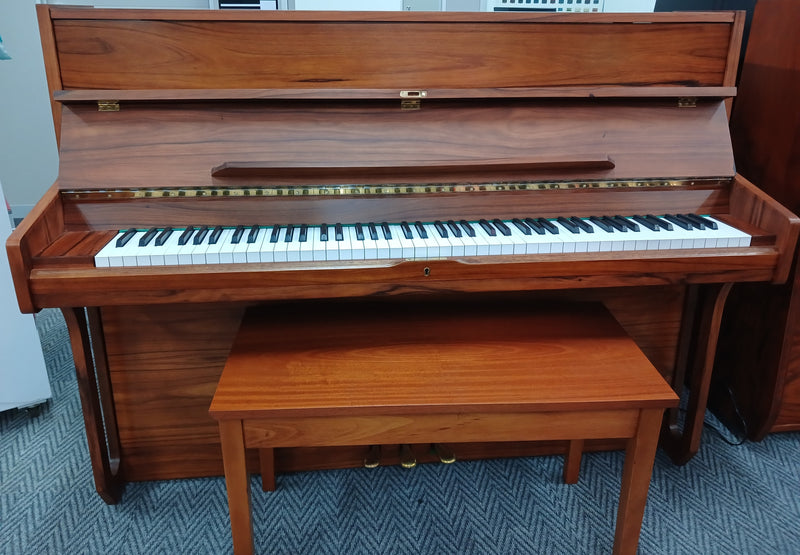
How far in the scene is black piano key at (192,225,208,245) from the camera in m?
1.23

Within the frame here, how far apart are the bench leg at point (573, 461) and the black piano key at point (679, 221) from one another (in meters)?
A: 0.63

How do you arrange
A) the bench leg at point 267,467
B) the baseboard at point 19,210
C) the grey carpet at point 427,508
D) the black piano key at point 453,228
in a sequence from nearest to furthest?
1. the black piano key at point 453,228
2. the grey carpet at point 427,508
3. the bench leg at point 267,467
4. the baseboard at point 19,210

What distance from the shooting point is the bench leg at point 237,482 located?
1083 millimetres

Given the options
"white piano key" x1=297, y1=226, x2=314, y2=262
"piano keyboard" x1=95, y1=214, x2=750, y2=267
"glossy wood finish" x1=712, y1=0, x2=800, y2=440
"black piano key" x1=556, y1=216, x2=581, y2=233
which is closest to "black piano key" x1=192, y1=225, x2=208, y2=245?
"piano keyboard" x1=95, y1=214, x2=750, y2=267

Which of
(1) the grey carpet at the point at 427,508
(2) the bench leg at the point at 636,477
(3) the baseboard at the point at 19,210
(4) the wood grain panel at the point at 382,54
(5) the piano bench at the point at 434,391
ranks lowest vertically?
(1) the grey carpet at the point at 427,508

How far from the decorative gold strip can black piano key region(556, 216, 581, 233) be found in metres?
0.08

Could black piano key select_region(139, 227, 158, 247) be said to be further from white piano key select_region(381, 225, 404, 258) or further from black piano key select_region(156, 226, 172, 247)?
white piano key select_region(381, 225, 404, 258)

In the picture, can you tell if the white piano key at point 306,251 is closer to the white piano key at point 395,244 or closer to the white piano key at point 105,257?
the white piano key at point 395,244

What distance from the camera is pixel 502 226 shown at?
1.33 m

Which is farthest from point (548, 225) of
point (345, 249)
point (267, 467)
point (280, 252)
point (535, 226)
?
point (267, 467)

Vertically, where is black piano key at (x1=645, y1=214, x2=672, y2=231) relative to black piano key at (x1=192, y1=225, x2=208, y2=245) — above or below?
above

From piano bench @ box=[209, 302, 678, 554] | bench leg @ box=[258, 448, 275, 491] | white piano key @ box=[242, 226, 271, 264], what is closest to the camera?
piano bench @ box=[209, 302, 678, 554]

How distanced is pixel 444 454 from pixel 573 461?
0.36m


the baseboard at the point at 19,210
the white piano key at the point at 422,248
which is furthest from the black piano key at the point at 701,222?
the baseboard at the point at 19,210
